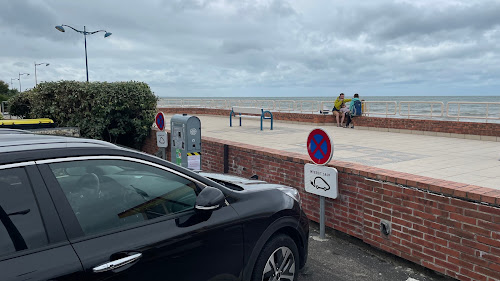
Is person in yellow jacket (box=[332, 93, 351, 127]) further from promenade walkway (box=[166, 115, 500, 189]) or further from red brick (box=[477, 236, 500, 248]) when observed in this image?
red brick (box=[477, 236, 500, 248])

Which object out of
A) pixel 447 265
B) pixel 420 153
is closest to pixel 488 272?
pixel 447 265

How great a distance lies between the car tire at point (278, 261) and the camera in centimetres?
301

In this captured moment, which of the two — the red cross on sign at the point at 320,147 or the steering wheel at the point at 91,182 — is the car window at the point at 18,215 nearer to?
the steering wheel at the point at 91,182

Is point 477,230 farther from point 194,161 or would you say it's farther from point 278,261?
point 194,161

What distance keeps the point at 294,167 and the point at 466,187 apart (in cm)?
244

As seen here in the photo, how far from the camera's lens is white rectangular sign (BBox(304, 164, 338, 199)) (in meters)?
4.66

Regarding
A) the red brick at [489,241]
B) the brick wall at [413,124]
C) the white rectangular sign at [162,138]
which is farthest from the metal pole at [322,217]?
the brick wall at [413,124]

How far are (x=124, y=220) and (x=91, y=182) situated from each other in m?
0.36

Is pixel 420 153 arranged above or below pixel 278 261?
above

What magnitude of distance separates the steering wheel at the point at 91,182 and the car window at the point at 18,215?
44cm

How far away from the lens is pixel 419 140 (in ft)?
39.8

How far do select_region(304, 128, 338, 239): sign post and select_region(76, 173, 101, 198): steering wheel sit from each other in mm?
2817

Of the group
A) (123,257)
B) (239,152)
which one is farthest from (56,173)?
(239,152)

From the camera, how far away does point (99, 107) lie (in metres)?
10.5
